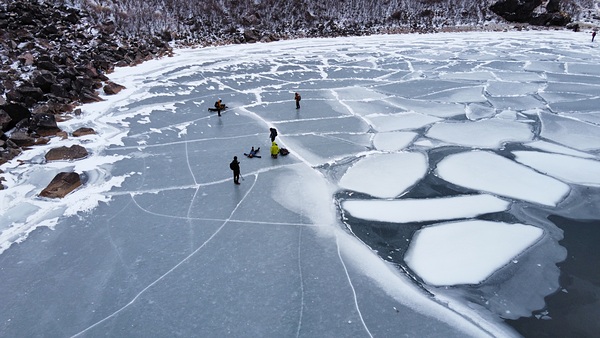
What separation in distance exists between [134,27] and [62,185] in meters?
20.5

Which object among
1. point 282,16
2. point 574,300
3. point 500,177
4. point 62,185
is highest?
point 282,16

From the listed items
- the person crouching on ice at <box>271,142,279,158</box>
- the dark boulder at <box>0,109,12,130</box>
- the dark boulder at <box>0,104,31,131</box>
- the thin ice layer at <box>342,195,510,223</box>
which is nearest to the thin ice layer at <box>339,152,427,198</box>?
the thin ice layer at <box>342,195,510,223</box>

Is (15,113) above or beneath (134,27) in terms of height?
beneath

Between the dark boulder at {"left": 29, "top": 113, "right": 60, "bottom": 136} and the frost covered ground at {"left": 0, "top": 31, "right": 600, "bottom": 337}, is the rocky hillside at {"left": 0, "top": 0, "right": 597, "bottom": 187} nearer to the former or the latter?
the dark boulder at {"left": 29, "top": 113, "right": 60, "bottom": 136}

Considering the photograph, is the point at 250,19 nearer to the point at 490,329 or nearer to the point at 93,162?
the point at 93,162

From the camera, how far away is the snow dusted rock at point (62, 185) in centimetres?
655

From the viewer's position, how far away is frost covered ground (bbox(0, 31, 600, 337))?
4168 mm

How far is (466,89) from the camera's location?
12.6 m

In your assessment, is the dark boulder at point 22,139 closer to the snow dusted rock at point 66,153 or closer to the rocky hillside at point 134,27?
the rocky hillside at point 134,27

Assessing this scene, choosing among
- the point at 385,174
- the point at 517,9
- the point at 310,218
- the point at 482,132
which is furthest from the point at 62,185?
the point at 517,9

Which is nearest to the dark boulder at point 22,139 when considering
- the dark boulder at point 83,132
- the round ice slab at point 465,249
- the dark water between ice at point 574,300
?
the dark boulder at point 83,132

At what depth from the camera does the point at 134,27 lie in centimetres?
2422

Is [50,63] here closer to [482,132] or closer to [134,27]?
[134,27]

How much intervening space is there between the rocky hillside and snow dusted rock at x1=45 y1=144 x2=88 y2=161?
81cm
